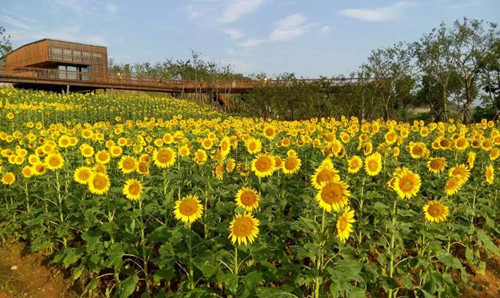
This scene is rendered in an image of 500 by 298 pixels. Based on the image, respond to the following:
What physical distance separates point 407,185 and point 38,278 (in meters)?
3.46

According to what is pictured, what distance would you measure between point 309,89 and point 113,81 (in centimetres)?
1584

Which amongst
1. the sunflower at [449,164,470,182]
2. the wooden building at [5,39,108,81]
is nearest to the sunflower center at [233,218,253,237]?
the sunflower at [449,164,470,182]

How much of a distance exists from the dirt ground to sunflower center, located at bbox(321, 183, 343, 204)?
83.9 inches

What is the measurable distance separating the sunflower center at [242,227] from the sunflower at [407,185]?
42.8 inches

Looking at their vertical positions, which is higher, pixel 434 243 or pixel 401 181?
pixel 401 181

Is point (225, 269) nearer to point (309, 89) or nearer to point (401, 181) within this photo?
point (401, 181)

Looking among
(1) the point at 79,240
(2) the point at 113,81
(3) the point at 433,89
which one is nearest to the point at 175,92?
(2) the point at 113,81

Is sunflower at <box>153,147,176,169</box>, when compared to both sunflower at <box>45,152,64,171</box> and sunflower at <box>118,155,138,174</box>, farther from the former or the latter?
sunflower at <box>45,152,64,171</box>

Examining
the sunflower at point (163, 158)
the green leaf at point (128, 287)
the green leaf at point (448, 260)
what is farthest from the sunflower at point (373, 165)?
the green leaf at point (128, 287)

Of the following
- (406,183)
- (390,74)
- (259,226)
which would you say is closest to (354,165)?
(406,183)

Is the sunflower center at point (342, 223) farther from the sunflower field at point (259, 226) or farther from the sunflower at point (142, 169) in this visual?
the sunflower at point (142, 169)

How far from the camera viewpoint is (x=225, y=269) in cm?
266

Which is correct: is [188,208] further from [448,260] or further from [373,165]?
[448,260]

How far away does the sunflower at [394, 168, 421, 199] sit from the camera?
2479 mm
